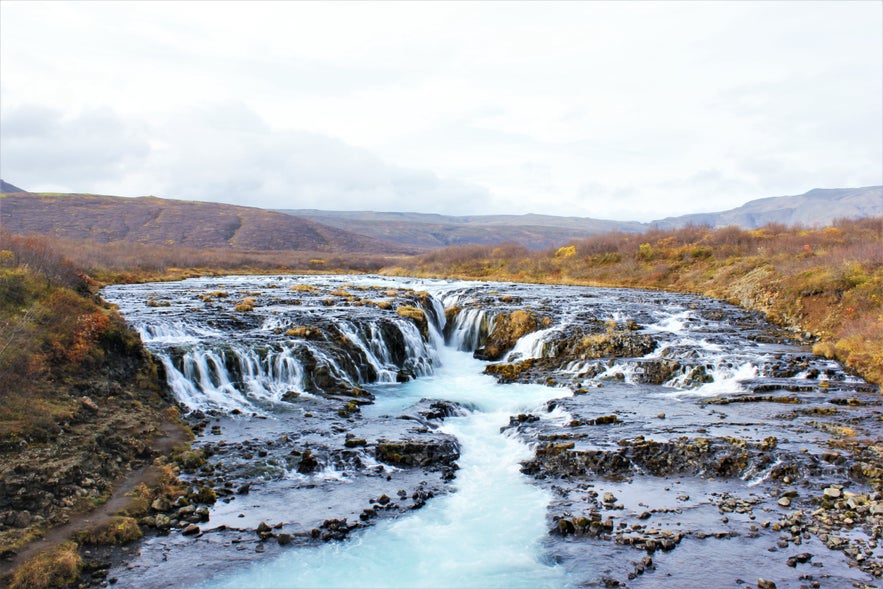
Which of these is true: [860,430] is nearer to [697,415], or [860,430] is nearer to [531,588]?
[697,415]

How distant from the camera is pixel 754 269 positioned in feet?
164

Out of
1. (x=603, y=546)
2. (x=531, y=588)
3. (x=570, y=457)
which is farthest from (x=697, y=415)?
(x=531, y=588)

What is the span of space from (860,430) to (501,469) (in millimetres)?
10564

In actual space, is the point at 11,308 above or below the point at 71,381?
above

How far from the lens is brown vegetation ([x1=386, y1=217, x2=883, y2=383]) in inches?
1155

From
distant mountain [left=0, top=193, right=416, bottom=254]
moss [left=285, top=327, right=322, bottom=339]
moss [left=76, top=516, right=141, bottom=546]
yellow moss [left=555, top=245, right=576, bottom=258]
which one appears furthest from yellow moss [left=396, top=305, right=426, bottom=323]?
distant mountain [left=0, top=193, right=416, bottom=254]

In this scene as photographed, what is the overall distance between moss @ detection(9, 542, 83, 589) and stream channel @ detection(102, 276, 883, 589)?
628 mm

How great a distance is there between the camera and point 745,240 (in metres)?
67.9

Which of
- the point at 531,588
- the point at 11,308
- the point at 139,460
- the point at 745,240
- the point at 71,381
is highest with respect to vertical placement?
the point at 745,240

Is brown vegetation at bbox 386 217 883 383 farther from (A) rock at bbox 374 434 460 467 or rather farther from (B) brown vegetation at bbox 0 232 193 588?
(B) brown vegetation at bbox 0 232 193 588

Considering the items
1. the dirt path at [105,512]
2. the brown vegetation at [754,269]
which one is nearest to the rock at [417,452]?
the dirt path at [105,512]

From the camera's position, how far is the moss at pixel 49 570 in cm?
902

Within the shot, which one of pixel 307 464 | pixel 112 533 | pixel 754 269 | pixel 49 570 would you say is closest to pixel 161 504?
pixel 112 533

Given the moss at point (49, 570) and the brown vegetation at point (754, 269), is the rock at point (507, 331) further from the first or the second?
the moss at point (49, 570)
